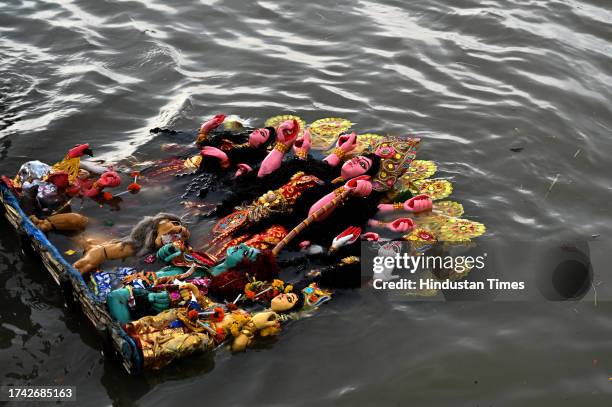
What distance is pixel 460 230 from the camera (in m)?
7.45

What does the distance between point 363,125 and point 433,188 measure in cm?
211

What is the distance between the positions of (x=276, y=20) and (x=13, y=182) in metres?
7.32

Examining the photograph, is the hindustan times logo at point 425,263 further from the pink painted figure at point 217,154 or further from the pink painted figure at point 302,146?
the pink painted figure at point 217,154

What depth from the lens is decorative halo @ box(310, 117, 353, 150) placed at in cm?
944

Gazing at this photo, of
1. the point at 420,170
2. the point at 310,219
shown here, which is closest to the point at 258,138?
the point at 310,219

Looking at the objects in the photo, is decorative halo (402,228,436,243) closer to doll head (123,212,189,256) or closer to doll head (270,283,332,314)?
doll head (270,283,332,314)

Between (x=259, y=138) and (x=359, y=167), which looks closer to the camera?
(x=359, y=167)

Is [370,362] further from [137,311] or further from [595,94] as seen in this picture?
[595,94]


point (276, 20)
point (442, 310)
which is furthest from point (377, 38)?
point (442, 310)

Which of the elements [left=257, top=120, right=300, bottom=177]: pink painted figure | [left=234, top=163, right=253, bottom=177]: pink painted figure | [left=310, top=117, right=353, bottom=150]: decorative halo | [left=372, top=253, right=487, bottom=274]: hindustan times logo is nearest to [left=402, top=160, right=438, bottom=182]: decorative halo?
[left=310, top=117, right=353, bottom=150]: decorative halo

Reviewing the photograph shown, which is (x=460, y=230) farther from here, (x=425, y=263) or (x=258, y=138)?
(x=258, y=138)

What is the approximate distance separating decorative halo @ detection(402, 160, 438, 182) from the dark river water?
0.19 meters

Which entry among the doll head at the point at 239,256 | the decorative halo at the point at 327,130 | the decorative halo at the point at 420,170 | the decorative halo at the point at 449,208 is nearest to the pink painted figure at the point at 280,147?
the decorative halo at the point at 327,130

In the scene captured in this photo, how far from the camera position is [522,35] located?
40.9 ft
